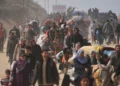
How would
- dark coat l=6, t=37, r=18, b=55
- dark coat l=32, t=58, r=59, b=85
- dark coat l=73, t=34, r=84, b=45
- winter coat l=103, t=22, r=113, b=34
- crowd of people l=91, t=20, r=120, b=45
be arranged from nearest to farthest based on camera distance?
dark coat l=32, t=58, r=59, b=85
dark coat l=73, t=34, r=84, b=45
dark coat l=6, t=37, r=18, b=55
crowd of people l=91, t=20, r=120, b=45
winter coat l=103, t=22, r=113, b=34

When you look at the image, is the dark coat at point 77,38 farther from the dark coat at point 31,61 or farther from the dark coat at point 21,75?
the dark coat at point 21,75

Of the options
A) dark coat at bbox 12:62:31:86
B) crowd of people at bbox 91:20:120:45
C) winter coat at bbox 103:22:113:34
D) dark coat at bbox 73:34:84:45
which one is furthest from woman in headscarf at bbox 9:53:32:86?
winter coat at bbox 103:22:113:34

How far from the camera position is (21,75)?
11016 millimetres

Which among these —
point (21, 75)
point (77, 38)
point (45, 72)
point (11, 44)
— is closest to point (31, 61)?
point (21, 75)

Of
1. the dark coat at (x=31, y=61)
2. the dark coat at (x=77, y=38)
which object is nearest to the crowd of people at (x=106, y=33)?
the dark coat at (x=77, y=38)

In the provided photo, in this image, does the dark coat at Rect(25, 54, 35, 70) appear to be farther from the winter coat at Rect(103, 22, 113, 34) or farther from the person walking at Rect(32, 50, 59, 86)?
the winter coat at Rect(103, 22, 113, 34)

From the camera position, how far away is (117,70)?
1241 cm

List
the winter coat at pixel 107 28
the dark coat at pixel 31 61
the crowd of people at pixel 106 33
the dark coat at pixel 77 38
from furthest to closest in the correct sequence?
the winter coat at pixel 107 28 → the crowd of people at pixel 106 33 → the dark coat at pixel 77 38 → the dark coat at pixel 31 61

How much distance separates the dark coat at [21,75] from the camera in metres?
10.9

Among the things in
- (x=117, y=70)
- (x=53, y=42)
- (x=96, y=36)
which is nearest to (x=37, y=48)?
(x=117, y=70)

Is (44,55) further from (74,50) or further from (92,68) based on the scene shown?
(74,50)

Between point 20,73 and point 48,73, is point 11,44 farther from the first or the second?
point 48,73

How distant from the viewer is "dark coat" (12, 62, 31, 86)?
10930mm

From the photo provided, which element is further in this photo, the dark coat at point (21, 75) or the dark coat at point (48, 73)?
the dark coat at point (21, 75)
